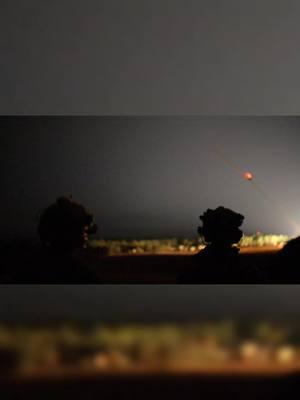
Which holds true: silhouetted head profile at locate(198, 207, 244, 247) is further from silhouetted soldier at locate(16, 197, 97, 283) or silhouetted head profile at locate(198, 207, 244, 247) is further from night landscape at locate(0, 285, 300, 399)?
silhouetted soldier at locate(16, 197, 97, 283)

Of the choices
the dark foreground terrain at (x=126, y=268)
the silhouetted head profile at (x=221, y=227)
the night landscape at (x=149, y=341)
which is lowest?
the night landscape at (x=149, y=341)

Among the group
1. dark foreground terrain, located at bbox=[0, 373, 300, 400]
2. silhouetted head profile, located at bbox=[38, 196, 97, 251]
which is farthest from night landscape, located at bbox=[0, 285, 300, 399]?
silhouetted head profile, located at bbox=[38, 196, 97, 251]

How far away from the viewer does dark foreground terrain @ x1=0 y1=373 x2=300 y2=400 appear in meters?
1.60

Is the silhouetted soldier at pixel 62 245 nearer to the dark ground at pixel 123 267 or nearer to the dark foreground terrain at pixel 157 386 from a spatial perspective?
the dark ground at pixel 123 267

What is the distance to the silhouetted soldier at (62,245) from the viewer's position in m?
2.57

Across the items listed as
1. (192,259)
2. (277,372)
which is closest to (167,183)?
(192,259)

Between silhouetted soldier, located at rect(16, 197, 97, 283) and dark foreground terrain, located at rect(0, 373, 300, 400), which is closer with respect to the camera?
dark foreground terrain, located at rect(0, 373, 300, 400)

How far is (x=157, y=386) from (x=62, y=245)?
1032 millimetres

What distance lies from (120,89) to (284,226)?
84 cm

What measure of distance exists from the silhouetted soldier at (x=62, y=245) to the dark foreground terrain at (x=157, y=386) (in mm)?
872

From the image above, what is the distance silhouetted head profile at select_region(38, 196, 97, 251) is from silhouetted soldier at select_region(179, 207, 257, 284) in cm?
42

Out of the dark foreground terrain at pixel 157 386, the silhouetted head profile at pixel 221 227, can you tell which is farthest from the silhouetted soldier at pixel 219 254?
the dark foreground terrain at pixel 157 386

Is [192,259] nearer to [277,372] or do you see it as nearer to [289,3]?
[277,372]

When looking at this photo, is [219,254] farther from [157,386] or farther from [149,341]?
[157,386]
